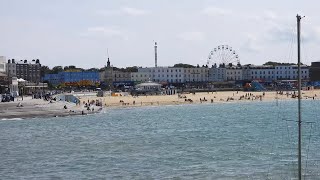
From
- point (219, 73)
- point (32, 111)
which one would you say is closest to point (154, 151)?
point (32, 111)

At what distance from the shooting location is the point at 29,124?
2628 inches

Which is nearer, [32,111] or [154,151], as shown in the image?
[154,151]

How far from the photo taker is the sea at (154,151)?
32406 millimetres

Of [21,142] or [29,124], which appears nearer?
[21,142]

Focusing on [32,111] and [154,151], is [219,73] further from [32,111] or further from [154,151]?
[154,151]

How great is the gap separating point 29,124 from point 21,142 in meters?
17.4

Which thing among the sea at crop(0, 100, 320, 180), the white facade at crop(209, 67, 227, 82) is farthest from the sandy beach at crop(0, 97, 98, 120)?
the white facade at crop(209, 67, 227, 82)

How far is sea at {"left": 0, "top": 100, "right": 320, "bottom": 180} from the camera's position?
32.4 metres

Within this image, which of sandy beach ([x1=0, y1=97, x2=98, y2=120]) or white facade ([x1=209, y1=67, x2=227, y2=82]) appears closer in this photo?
sandy beach ([x1=0, y1=97, x2=98, y2=120])

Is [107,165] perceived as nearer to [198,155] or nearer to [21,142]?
[198,155]

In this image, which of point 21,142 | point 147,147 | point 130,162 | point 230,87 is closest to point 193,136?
point 147,147

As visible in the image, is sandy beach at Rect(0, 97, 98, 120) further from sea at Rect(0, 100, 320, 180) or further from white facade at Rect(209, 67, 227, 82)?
white facade at Rect(209, 67, 227, 82)

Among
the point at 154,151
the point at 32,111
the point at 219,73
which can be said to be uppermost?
the point at 219,73

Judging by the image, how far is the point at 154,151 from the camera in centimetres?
4172
